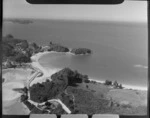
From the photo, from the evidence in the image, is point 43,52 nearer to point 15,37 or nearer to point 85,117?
point 15,37

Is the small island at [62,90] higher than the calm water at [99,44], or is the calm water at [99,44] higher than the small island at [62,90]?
the calm water at [99,44]

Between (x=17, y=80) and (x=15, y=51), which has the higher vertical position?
(x=15, y=51)

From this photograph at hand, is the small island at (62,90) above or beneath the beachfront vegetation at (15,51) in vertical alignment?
beneath

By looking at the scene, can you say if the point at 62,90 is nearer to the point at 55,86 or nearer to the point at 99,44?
the point at 55,86

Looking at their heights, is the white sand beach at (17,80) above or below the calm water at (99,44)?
below

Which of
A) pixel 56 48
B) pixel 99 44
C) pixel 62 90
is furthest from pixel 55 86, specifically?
pixel 99 44

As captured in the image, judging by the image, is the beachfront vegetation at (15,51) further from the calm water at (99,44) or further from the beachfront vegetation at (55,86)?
the beachfront vegetation at (55,86)

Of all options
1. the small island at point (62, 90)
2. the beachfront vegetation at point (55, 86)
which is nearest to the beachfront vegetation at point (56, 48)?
the small island at point (62, 90)

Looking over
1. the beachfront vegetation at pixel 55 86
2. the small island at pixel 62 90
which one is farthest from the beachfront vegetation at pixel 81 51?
the beachfront vegetation at pixel 55 86

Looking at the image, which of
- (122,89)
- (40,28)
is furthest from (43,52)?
(122,89)

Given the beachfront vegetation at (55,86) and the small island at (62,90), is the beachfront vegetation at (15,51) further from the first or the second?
the beachfront vegetation at (55,86)
